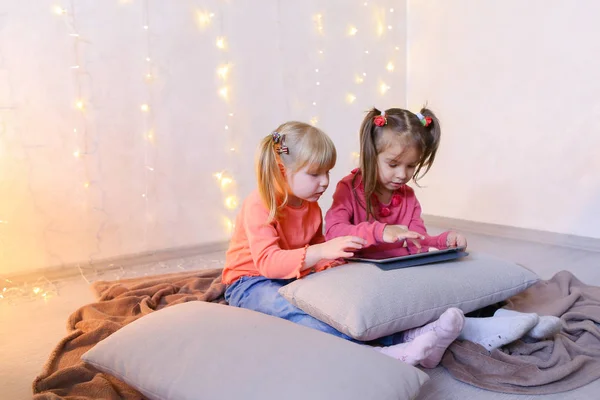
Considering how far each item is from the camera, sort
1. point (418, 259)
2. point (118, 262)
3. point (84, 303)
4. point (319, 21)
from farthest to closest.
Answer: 1. point (319, 21)
2. point (118, 262)
3. point (84, 303)
4. point (418, 259)

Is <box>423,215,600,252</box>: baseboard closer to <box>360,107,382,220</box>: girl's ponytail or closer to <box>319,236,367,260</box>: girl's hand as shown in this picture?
<box>360,107,382,220</box>: girl's ponytail

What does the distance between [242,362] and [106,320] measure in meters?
0.69

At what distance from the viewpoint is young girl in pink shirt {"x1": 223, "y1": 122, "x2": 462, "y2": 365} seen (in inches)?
57.4

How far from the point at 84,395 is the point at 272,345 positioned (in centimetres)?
45

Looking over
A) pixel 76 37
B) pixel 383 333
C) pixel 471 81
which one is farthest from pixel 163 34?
pixel 383 333

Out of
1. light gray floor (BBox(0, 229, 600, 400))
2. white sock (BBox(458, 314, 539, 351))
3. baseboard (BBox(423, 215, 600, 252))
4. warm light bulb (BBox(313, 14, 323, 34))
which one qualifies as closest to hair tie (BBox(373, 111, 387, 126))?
white sock (BBox(458, 314, 539, 351))

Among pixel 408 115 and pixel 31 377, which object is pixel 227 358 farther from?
pixel 408 115

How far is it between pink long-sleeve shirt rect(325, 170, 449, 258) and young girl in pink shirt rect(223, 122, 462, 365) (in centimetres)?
15

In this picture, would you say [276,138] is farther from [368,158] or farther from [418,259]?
[418,259]

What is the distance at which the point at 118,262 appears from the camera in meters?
2.52

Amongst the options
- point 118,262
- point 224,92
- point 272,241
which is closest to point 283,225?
point 272,241

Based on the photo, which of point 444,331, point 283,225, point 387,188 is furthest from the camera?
point 387,188

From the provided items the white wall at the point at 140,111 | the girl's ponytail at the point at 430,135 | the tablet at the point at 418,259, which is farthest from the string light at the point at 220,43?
the tablet at the point at 418,259

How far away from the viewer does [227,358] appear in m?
1.06
